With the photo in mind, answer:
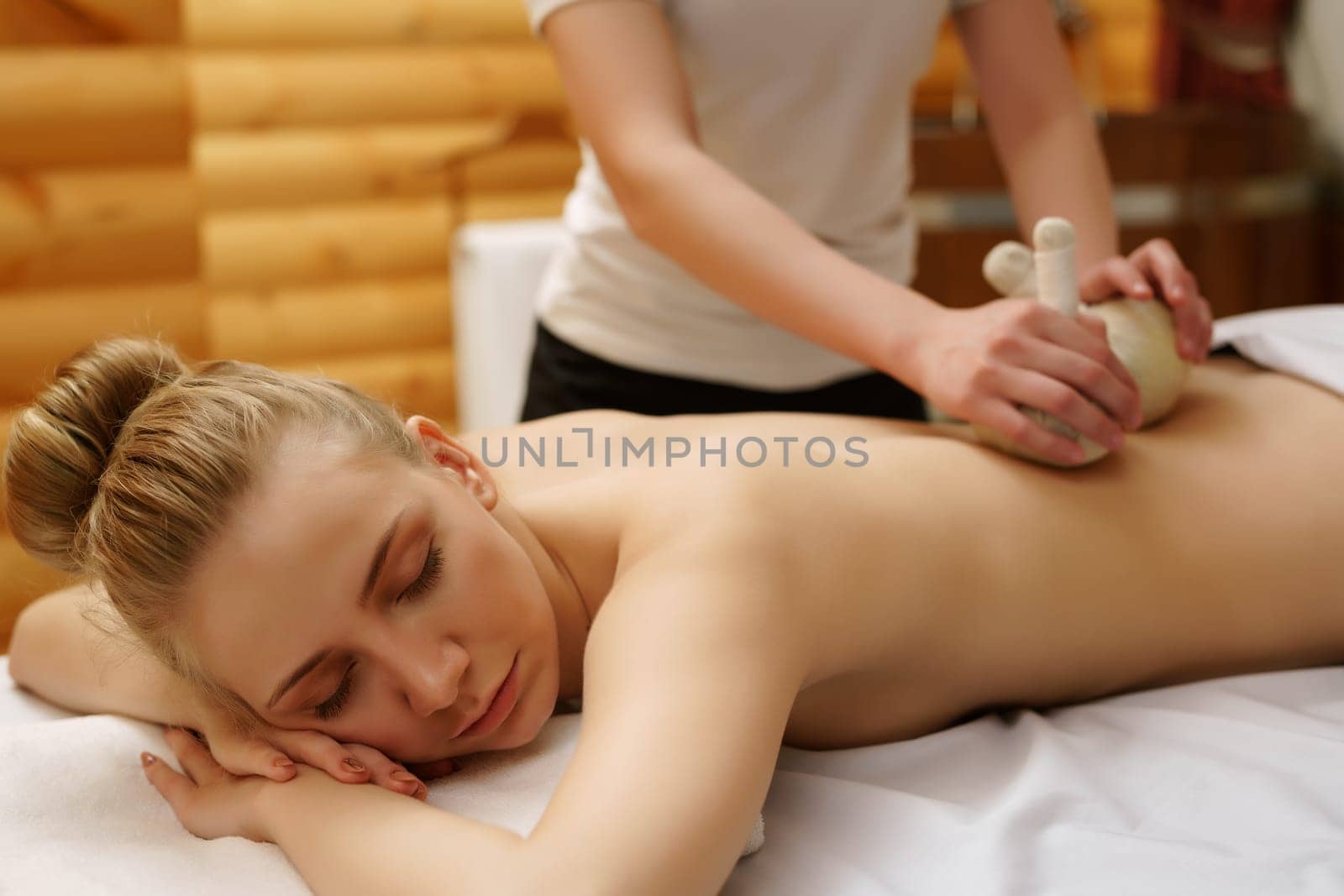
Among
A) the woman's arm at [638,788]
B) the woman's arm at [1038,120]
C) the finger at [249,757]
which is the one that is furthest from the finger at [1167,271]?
the finger at [249,757]

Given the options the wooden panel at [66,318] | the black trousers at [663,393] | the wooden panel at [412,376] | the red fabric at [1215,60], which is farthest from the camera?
the wooden panel at [412,376]

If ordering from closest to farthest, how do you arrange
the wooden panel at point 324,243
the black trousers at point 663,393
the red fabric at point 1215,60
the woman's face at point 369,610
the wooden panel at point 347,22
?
the woman's face at point 369,610 → the black trousers at point 663,393 → the red fabric at point 1215,60 → the wooden panel at point 347,22 → the wooden panel at point 324,243

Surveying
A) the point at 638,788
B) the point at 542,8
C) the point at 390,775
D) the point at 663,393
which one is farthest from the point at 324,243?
the point at 638,788

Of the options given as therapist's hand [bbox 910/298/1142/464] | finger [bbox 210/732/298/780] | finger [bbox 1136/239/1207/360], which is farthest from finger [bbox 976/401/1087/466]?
finger [bbox 210/732/298/780]

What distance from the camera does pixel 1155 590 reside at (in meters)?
1.15

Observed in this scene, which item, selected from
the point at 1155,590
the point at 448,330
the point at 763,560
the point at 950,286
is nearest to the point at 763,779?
the point at 763,560

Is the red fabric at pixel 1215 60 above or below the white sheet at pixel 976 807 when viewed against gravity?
above

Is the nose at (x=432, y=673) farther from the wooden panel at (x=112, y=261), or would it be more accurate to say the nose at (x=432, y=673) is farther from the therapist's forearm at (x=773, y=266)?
the wooden panel at (x=112, y=261)

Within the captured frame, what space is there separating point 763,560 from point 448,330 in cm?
280

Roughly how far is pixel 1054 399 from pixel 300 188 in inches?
108

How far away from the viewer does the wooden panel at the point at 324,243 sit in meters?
3.39

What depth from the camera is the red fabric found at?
3.10 metres

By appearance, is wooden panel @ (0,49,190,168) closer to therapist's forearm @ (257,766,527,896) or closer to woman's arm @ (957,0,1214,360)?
woman's arm @ (957,0,1214,360)

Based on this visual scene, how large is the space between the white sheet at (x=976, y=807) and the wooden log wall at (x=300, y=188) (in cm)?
176
